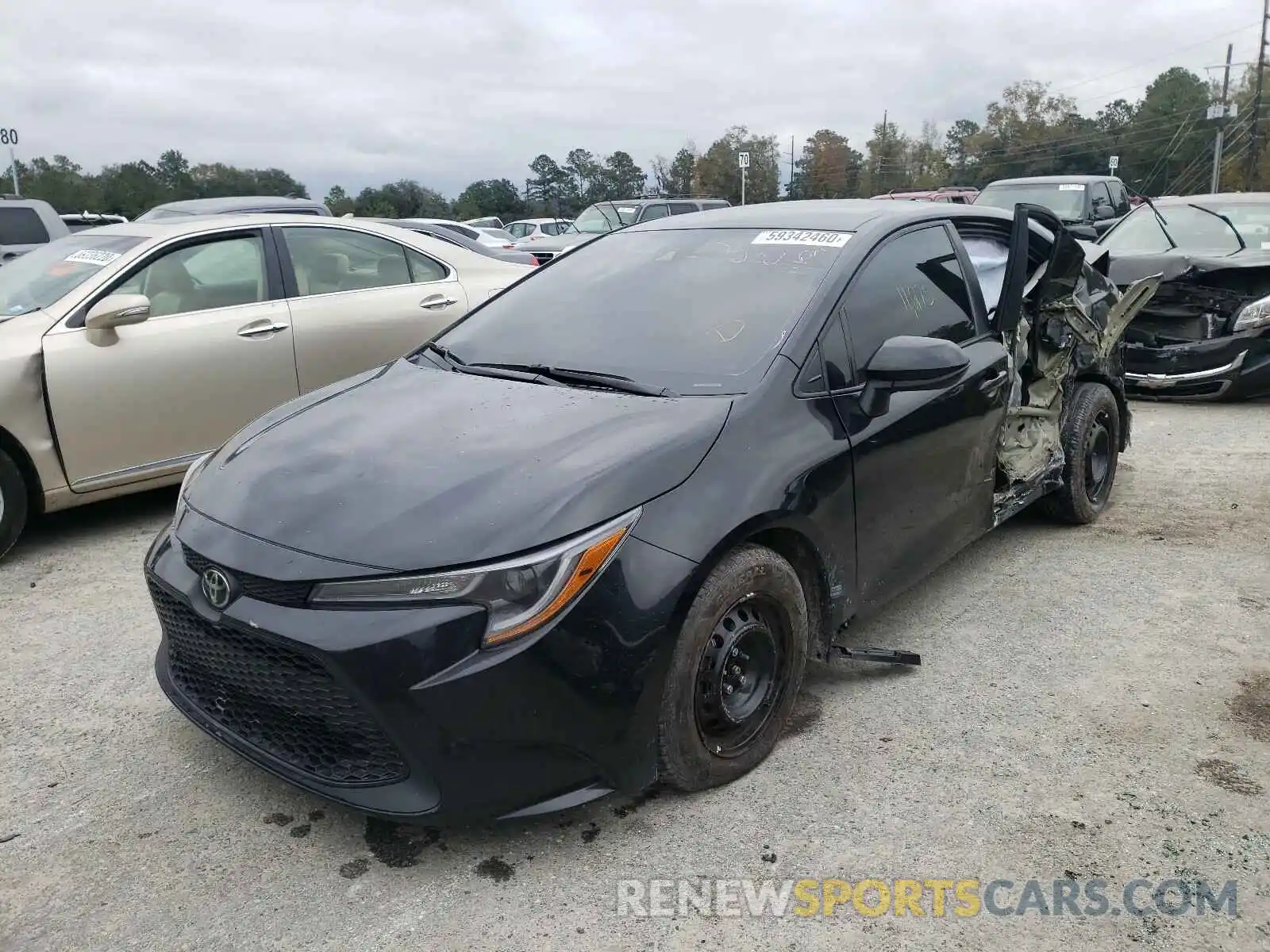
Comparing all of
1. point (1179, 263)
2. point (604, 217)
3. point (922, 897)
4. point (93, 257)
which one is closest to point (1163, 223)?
point (1179, 263)

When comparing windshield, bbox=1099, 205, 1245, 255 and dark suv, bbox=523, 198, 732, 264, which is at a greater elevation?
dark suv, bbox=523, 198, 732, 264

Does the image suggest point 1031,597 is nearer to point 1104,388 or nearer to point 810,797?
point 1104,388

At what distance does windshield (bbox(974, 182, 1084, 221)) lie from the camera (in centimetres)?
1299

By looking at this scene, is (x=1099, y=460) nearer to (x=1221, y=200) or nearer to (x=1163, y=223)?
(x=1163, y=223)

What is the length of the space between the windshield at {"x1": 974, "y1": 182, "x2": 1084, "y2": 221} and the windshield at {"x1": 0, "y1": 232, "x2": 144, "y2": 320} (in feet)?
35.8

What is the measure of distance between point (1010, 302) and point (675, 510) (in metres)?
2.30

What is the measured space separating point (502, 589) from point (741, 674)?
0.84 m

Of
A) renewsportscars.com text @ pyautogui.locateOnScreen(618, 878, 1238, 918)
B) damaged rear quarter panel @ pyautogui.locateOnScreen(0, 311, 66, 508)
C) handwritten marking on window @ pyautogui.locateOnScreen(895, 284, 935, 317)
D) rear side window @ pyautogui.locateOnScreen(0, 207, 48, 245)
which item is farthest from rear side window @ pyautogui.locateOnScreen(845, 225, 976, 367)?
rear side window @ pyautogui.locateOnScreen(0, 207, 48, 245)

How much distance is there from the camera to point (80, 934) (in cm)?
223

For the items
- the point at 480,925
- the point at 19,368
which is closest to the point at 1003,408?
the point at 480,925

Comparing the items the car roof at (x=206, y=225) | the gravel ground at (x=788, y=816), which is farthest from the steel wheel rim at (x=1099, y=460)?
the car roof at (x=206, y=225)

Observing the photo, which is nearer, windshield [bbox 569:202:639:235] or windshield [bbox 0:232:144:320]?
windshield [bbox 0:232:144:320]

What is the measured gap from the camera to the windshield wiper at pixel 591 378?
2885 mm

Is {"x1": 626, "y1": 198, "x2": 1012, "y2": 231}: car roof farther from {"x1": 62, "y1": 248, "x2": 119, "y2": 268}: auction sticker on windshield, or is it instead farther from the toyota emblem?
{"x1": 62, "y1": 248, "x2": 119, "y2": 268}: auction sticker on windshield
